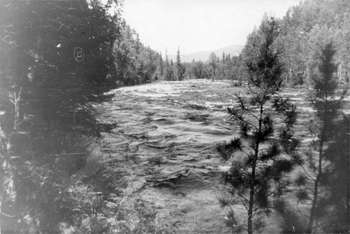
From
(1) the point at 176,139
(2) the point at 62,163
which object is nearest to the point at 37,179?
(2) the point at 62,163

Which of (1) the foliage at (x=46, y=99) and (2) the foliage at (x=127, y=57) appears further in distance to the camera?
(2) the foliage at (x=127, y=57)

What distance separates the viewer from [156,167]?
47.2ft

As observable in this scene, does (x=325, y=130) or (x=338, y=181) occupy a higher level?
(x=325, y=130)

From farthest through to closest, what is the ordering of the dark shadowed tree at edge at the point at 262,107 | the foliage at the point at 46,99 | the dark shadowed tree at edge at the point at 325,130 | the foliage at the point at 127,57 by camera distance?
the foliage at the point at 127,57 → the dark shadowed tree at edge at the point at 325,130 → the dark shadowed tree at edge at the point at 262,107 → the foliage at the point at 46,99

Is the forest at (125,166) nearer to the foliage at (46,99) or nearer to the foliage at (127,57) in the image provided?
the foliage at (46,99)

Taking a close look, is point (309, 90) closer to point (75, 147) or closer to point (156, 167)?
point (156, 167)

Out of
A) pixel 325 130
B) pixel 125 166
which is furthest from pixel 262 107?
pixel 125 166

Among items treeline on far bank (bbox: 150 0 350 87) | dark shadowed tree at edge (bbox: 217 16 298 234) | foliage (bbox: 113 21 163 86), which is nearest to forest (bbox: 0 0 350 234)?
dark shadowed tree at edge (bbox: 217 16 298 234)

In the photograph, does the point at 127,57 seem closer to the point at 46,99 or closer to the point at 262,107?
the point at 46,99

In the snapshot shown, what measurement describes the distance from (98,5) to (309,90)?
10.4 metres

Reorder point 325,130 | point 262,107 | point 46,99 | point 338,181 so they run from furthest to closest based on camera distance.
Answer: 1. point 325,130
2. point 338,181
3. point 46,99
4. point 262,107

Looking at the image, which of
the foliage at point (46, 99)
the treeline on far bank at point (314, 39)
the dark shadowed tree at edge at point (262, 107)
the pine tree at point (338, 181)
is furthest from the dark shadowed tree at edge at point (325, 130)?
the foliage at point (46, 99)

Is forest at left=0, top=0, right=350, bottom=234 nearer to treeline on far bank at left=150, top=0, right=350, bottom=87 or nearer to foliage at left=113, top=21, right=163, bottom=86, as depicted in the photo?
treeline on far bank at left=150, top=0, right=350, bottom=87

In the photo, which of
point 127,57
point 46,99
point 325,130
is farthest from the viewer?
point 127,57
